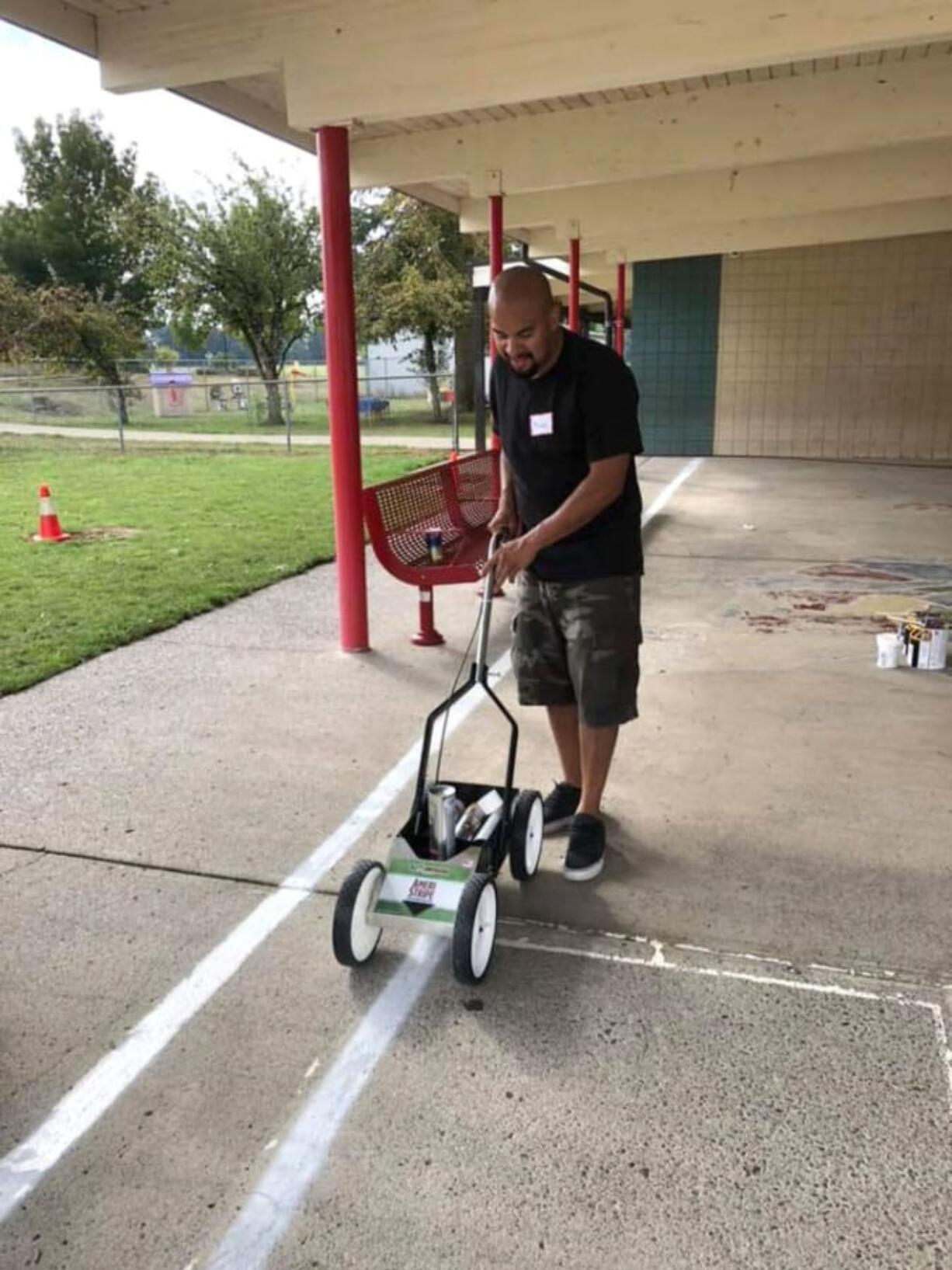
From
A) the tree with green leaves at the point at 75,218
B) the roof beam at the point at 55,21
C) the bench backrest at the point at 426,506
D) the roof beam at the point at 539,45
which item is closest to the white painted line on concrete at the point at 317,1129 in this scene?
the bench backrest at the point at 426,506

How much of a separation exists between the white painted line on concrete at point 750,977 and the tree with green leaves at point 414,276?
25305 millimetres

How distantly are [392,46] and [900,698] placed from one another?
3.86 m

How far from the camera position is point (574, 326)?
11516 millimetres

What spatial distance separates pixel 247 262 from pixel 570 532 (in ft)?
86.7

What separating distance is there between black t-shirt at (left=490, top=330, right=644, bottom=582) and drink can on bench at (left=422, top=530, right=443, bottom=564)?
2.26 m

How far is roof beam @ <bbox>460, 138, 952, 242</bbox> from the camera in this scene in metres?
8.61

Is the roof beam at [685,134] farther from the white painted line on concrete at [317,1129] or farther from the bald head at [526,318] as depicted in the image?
the white painted line on concrete at [317,1129]

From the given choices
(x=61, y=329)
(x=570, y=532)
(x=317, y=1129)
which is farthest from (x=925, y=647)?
(x=61, y=329)

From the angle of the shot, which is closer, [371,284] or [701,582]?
[701,582]

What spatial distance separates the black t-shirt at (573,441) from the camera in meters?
2.94

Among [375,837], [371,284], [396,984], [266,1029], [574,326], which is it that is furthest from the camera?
[371,284]

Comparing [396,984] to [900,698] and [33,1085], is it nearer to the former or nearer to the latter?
[33,1085]

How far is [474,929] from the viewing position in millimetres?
2572

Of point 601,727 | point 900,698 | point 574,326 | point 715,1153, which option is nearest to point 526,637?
point 601,727
